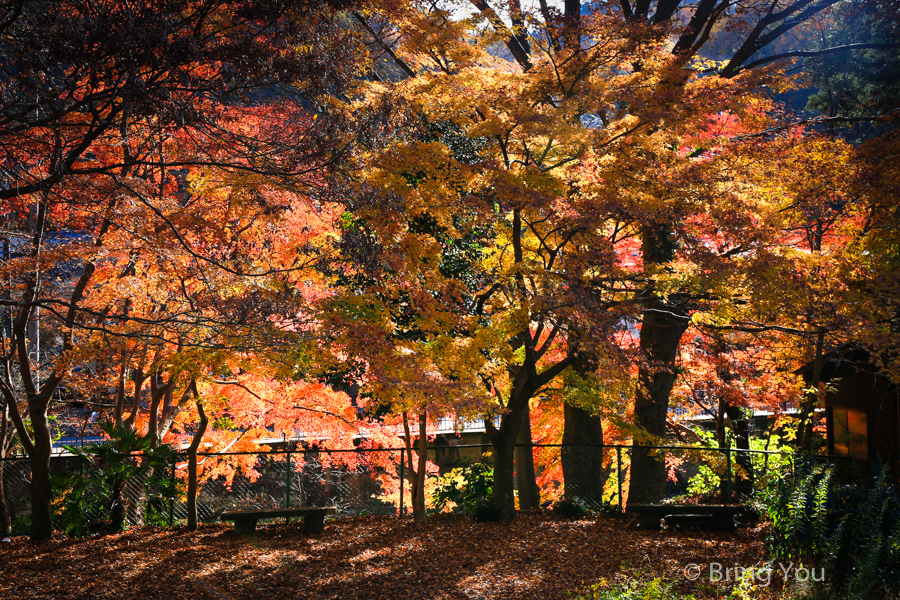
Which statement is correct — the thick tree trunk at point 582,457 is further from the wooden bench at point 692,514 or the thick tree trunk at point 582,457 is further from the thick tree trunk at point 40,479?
the thick tree trunk at point 40,479

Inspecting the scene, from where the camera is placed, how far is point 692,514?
9992mm

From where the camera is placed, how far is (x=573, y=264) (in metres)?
10.0

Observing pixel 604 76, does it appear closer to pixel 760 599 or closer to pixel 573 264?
pixel 573 264

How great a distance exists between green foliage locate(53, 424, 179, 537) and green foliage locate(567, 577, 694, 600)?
698 centimetres

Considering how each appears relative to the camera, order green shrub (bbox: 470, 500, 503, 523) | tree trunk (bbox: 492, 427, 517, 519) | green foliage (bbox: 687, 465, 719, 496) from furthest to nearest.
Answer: green foliage (bbox: 687, 465, 719, 496) → tree trunk (bbox: 492, 427, 517, 519) → green shrub (bbox: 470, 500, 503, 523)

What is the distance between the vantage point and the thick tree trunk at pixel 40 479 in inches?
384

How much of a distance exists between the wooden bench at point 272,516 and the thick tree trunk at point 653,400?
18.7 feet

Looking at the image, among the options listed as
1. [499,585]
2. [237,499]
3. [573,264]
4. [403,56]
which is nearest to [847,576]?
[499,585]

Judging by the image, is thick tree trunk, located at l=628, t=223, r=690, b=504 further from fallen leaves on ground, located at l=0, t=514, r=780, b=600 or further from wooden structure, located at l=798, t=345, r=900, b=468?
wooden structure, located at l=798, t=345, r=900, b=468

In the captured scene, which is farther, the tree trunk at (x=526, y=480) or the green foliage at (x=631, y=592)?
the tree trunk at (x=526, y=480)

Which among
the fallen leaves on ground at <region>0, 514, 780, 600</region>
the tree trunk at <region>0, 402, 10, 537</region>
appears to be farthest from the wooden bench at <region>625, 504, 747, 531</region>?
the tree trunk at <region>0, 402, 10, 537</region>

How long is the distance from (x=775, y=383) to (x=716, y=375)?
126cm

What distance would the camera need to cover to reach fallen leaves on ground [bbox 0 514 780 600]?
Answer: 7.27 metres

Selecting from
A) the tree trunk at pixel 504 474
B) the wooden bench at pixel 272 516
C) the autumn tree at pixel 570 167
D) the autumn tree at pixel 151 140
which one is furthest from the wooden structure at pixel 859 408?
the autumn tree at pixel 151 140
